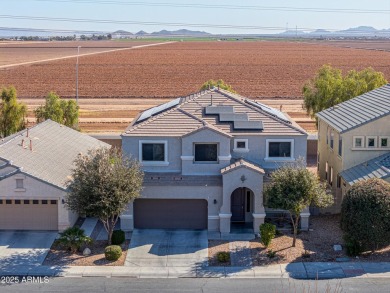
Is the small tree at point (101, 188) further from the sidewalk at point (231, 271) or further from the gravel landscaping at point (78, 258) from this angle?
the sidewalk at point (231, 271)

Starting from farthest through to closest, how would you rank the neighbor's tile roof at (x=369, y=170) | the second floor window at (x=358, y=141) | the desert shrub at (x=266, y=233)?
the second floor window at (x=358, y=141) < the neighbor's tile roof at (x=369, y=170) < the desert shrub at (x=266, y=233)

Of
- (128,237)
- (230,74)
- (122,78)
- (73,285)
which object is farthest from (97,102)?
(73,285)

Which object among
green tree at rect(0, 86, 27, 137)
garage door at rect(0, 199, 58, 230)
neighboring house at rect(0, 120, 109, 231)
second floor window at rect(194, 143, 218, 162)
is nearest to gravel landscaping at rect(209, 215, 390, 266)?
second floor window at rect(194, 143, 218, 162)

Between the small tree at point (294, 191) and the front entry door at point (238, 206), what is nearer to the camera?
the small tree at point (294, 191)

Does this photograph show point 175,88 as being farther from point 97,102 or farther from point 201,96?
Result: point 201,96

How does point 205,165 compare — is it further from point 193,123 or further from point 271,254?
point 271,254

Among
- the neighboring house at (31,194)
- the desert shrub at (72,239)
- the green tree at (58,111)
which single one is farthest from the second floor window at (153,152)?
the green tree at (58,111)

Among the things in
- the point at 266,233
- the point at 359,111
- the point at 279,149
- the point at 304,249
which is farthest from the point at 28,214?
the point at 359,111
